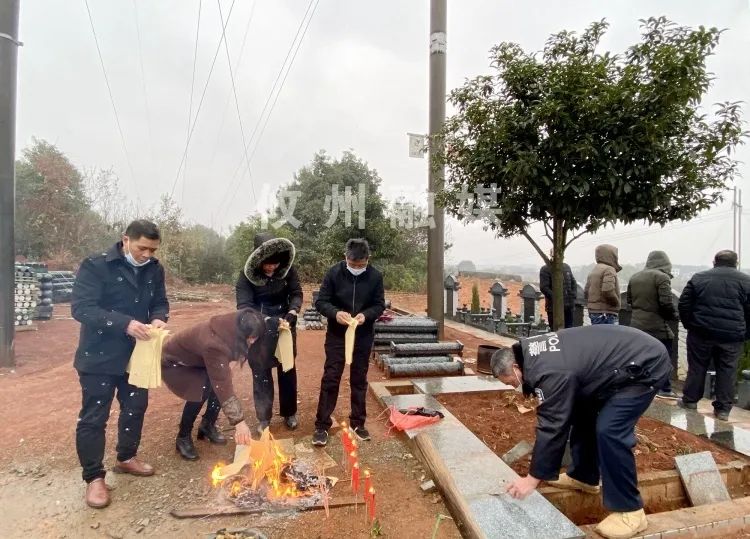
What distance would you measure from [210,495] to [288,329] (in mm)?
1457

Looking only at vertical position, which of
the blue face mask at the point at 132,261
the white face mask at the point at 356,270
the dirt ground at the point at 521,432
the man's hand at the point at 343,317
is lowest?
the dirt ground at the point at 521,432

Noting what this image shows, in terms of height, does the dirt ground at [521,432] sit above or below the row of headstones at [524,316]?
below

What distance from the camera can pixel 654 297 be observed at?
18.1 feet

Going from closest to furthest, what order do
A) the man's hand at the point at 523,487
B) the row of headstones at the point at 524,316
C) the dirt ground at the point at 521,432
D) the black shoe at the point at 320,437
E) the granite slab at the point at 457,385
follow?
the man's hand at the point at 523,487
the dirt ground at the point at 521,432
the black shoe at the point at 320,437
the granite slab at the point at 457,385
the row of headstones at the point at 524,316

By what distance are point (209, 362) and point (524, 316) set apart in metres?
7.34

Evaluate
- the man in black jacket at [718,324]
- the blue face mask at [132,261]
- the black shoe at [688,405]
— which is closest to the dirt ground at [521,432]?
the black shoe at [688,405]

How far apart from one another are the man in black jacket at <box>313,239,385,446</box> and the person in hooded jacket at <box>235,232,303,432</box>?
0.36 metres

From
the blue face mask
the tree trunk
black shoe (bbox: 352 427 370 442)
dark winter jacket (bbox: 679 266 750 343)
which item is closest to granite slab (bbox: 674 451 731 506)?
the tree trunk

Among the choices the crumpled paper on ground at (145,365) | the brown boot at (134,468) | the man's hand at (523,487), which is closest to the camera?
the man's hand at (523,487)

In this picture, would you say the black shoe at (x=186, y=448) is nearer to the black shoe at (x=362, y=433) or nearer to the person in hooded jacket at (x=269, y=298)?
the person in hooded jacket at (x=269, y=298)

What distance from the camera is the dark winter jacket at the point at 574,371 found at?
2496mm

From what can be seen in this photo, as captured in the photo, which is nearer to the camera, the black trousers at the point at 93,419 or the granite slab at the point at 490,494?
the granite slab at the point at 490,494

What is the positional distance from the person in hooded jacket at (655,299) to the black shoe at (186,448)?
17.3 ft

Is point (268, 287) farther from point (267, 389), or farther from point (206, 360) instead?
point (206, 360)
